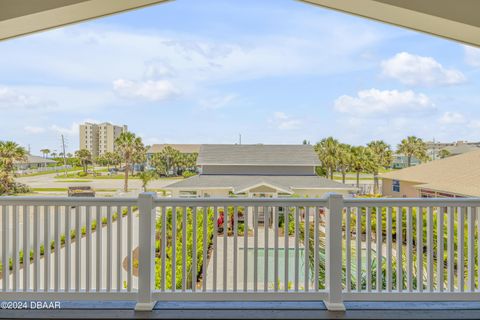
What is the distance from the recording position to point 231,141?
11.7ft

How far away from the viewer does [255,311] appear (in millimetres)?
2391

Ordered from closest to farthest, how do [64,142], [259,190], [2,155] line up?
[2,155]
[64,142]
[259,190]

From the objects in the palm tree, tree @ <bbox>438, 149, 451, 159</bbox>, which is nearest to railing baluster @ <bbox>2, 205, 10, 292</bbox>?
the palm tree

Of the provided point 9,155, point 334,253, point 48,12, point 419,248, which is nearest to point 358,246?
point 334,253

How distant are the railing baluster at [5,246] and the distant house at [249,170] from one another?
1.32 m

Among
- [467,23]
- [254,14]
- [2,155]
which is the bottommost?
[2,155]

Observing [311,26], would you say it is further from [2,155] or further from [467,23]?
[2,155]

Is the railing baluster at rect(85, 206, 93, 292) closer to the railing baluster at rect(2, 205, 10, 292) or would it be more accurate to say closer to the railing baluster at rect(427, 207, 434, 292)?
the railing baluster at rect(2, 205, 10, 292)

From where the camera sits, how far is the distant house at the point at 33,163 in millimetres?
3180

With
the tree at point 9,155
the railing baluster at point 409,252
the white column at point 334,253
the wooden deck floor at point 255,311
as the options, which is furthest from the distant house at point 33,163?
the railing baluster at point 409,252

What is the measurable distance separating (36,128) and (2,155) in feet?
1.47

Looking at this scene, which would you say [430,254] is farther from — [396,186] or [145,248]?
[145,248]

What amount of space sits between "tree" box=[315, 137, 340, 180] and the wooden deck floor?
5.22ft

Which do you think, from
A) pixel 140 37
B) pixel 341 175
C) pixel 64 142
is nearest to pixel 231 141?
pixel 341 175
